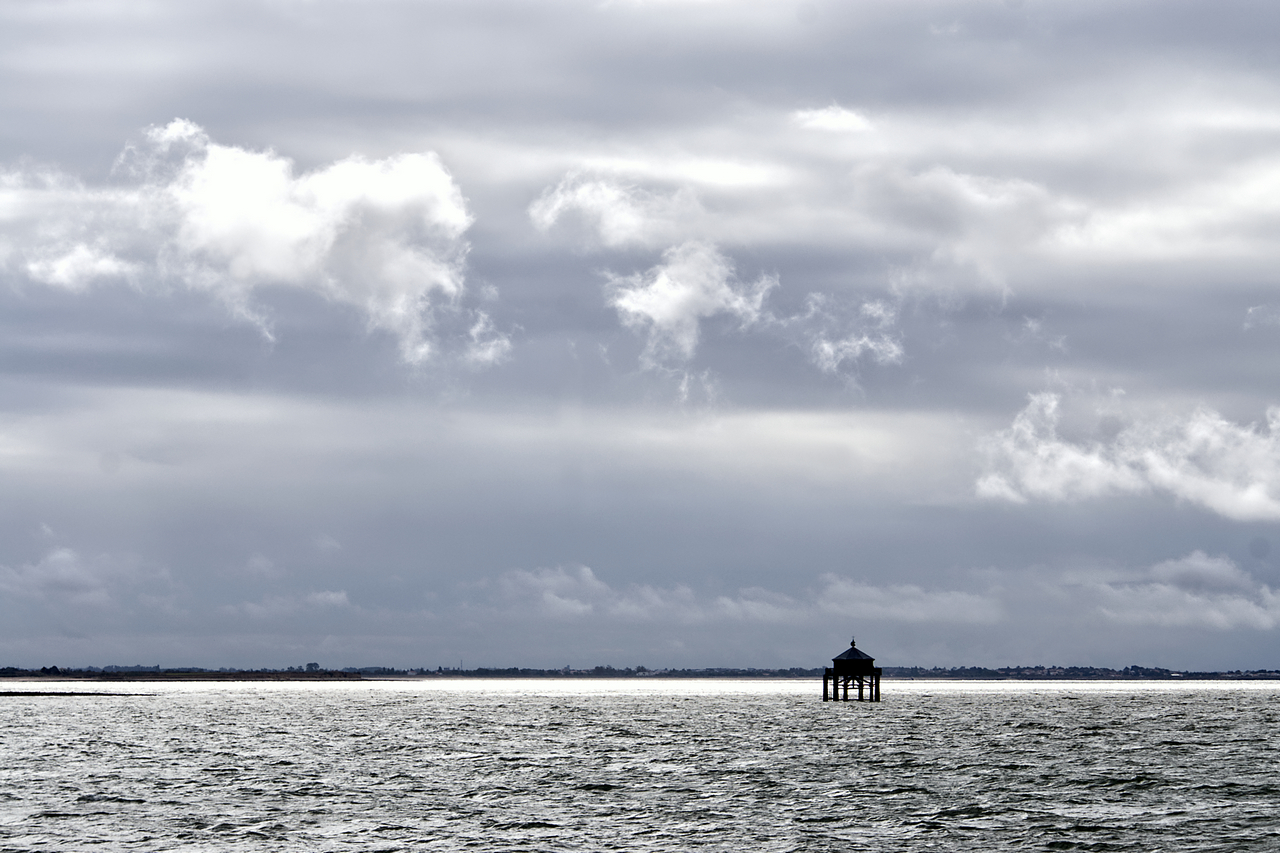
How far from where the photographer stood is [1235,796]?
48000 mm

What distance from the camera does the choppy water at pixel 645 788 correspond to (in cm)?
3925

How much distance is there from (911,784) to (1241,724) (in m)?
59.2

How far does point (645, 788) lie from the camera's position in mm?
53000

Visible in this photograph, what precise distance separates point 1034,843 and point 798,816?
8853mm

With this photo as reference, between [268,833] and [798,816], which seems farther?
[798,816]

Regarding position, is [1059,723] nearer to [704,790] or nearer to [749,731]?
[749,731]

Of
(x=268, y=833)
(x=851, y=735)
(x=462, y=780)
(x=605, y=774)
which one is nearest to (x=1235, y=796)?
(x=605, y=774)

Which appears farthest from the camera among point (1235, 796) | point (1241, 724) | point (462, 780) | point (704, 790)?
point (1241, 724)

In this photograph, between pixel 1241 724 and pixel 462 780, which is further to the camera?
pixel 1241 724

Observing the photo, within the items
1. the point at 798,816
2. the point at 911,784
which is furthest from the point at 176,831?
the point at 911,784

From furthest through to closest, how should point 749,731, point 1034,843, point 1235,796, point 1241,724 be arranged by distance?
point 1241,724
point 749,731
point 1235,796
point 1034,843

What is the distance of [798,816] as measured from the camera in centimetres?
4444

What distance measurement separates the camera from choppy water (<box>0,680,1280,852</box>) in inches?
1545

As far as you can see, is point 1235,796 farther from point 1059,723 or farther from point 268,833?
point 1059,723
